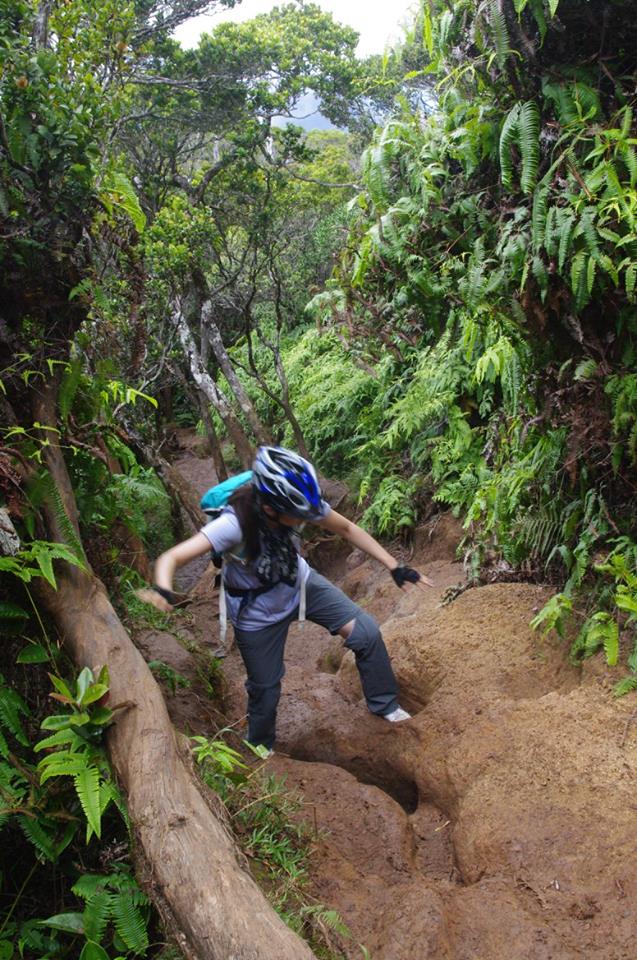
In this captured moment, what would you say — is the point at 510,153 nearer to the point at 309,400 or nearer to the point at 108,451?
the point at 108,451

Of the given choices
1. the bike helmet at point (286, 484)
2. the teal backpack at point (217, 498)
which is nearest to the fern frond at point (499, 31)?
the bike helmet at point (286, 484)

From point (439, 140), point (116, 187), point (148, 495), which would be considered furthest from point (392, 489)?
point (116, 187)

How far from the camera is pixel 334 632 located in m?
4.91

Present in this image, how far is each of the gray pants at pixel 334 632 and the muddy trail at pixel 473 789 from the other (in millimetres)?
215

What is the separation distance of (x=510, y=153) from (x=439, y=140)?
2.70ft

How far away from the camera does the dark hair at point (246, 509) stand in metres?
4.10

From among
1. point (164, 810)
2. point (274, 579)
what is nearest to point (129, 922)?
point (164, 810)

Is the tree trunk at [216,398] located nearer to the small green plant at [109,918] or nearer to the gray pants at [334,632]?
the gray pants at [334,632]

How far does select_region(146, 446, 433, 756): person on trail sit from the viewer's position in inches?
156

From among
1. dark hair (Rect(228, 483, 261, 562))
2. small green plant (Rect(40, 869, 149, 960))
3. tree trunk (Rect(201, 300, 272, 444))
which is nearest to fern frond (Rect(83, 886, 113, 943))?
small green plant (Rect(40, 869, 149, 960))

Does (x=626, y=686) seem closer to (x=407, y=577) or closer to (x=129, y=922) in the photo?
(x=407, y=577)

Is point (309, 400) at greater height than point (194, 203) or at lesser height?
lesser

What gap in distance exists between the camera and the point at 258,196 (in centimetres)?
1339

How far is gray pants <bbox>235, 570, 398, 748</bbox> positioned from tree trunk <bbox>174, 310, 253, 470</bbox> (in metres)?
6.65
